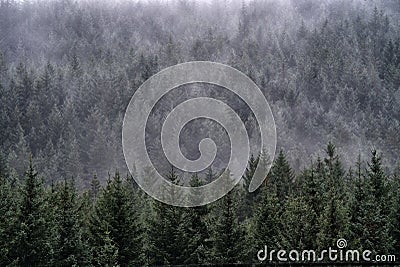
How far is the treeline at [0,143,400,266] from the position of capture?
26.1 metres

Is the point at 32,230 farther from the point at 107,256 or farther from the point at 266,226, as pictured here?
the point at 266,226

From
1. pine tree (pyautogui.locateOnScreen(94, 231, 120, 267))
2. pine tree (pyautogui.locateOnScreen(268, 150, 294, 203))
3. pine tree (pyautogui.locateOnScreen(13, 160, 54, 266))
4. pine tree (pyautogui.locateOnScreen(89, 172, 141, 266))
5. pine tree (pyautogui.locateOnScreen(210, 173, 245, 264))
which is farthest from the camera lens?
pine tree (pyautogui.locateOnScreen(268, 150, 294, 203))

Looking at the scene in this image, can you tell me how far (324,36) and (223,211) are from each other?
373 ft

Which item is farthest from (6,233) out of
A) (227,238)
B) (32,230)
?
(227,238)

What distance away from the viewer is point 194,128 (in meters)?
99.2

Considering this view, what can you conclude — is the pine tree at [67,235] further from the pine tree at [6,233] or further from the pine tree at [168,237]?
the pine tree at [168,237]

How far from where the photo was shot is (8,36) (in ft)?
502

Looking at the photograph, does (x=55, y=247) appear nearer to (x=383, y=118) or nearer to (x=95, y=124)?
(x=95, y=124)

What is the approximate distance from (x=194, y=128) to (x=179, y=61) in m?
30.0

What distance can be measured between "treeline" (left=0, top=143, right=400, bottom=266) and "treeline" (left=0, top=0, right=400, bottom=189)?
43.5m

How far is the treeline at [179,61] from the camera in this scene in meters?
89.3

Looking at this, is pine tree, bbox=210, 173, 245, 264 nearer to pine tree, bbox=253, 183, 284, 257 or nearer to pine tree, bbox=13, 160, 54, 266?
pine tree, bbox=253, 183, 284, 257

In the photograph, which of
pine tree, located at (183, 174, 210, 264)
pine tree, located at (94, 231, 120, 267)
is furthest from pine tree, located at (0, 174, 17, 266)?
pine tree, located at (183, 174, 210, 264)

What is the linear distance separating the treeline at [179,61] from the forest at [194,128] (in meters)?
0.40
